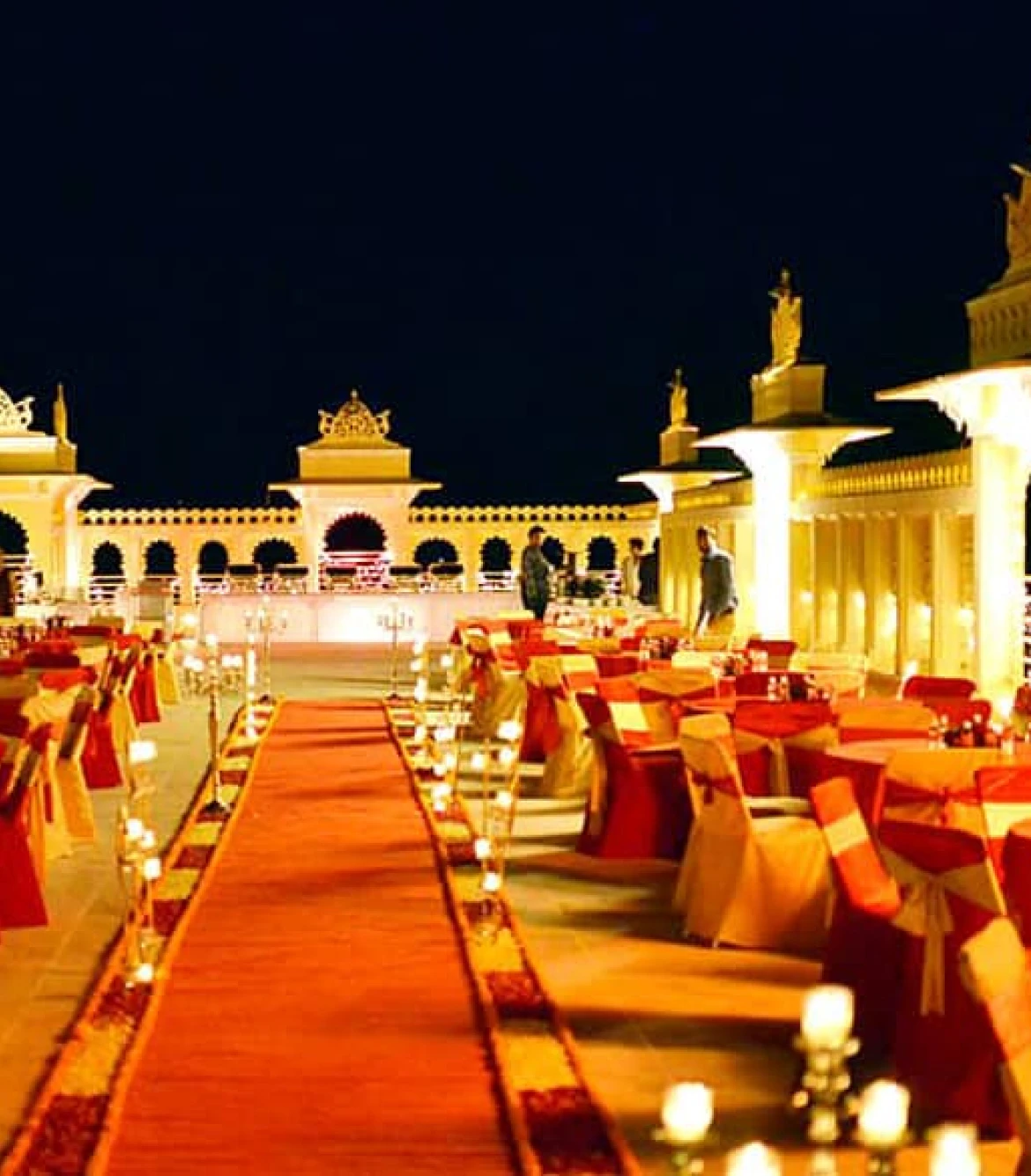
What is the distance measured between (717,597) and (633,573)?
14.5 m

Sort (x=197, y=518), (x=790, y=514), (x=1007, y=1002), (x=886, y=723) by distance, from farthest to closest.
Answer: (x=197, y=518) < (x=790, y=514) < (x=886, y=723) < (x=1007, y=1002)

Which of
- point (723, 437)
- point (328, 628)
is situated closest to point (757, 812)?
point (723, 437)

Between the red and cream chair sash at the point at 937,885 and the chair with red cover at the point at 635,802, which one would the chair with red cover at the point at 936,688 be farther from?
the red and cream chair sash at the point at 937,885

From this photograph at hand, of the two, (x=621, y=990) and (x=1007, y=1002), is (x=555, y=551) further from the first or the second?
(x=1007, y=1002)

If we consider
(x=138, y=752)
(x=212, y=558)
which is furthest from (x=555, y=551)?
(x=138, y=752)

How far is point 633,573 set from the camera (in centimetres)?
3059

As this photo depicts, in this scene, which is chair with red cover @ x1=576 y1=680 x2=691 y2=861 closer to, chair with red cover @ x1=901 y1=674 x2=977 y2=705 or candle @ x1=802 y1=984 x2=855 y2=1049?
chair with red cover @ x1=901 y1=674 x2=977 y2=705

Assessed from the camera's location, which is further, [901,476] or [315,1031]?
[901,476]

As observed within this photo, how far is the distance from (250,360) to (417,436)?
15.0 ft

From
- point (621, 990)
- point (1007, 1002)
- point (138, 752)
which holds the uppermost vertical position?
point (138, 752)

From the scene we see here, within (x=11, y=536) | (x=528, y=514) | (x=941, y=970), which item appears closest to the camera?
(x=941, y=970)

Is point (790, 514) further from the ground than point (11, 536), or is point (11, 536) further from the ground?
point (11, 536)

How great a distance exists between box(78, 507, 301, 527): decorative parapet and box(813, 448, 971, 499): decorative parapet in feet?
50.0

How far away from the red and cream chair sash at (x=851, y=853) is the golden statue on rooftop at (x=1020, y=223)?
23.4ft
